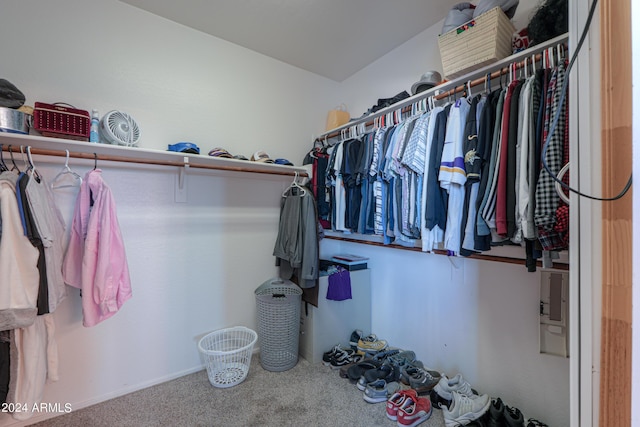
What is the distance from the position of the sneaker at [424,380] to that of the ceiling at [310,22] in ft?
8.10

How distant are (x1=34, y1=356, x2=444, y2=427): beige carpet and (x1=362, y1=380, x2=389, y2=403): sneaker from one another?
3 cm

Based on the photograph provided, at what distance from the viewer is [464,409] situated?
1.50m

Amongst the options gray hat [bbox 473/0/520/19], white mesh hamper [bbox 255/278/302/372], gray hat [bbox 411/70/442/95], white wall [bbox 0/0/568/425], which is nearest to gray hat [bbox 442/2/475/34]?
gray hat [bbox 473/0/520/19]

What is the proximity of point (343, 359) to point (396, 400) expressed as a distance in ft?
1.74

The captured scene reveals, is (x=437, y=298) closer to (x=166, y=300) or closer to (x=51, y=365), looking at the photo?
(x=166, y=300)

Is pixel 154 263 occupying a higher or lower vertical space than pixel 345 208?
lower

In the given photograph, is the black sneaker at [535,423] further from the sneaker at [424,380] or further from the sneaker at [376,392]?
the sneaker at [376,392]

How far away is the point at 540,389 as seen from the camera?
1465 millimetres

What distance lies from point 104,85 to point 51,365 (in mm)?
1639

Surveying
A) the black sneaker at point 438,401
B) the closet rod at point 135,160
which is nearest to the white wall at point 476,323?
the black sneaker at point 438,401

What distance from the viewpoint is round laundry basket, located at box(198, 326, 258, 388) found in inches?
73.6

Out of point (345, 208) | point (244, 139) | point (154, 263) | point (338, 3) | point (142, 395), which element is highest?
point (338, 3)

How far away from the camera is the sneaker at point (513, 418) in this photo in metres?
1.36

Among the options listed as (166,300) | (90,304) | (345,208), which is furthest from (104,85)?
(345,208)
